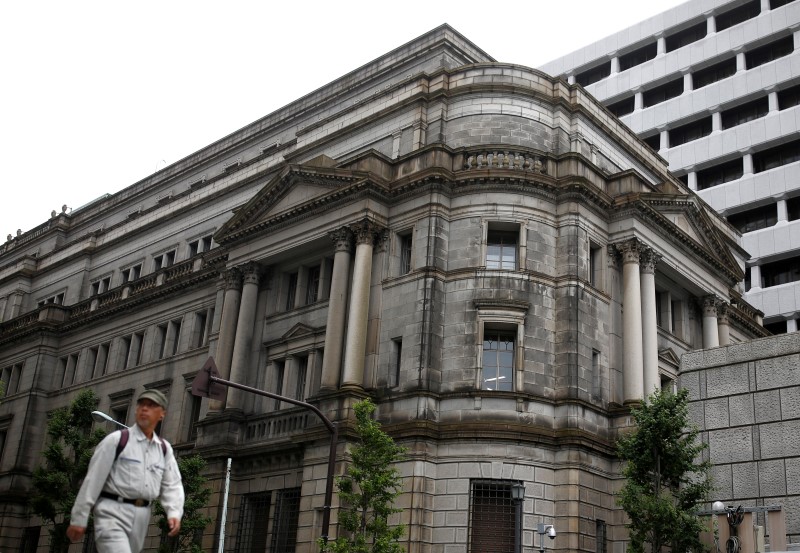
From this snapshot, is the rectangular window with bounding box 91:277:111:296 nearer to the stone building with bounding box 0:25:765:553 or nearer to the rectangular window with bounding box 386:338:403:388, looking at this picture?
the stone building with bounding box 0:25:765:553

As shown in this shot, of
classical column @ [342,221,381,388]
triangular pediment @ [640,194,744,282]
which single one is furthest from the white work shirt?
triangular pediment @ [640,194,744,282]

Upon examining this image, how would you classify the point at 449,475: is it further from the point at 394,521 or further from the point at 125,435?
the point at 125,435

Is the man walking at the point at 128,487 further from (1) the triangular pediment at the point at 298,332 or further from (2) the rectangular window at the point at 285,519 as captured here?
(1) the triangular pediment at the point at 298,332

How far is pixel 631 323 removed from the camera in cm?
3616

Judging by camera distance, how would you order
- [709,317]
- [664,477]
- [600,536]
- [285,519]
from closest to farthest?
[664,477], [600,536], [285,519], [709,317]

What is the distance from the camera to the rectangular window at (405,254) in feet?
119

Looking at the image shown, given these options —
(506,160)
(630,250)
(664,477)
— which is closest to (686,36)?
(630,250)

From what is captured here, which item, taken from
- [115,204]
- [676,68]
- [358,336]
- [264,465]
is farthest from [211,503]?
[676,68]

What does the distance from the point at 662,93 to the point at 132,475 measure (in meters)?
80.8

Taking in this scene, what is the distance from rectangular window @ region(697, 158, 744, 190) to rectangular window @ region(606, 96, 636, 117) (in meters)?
11.2

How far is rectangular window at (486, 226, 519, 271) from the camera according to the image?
3541 cm

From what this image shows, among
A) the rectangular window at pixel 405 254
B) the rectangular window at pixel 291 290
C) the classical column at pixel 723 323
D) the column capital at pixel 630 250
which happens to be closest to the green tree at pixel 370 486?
the rectangular window at pixel 405 254

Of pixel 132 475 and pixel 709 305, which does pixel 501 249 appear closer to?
pixel 709 305

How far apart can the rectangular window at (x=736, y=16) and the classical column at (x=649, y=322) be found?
5048 centimetres
